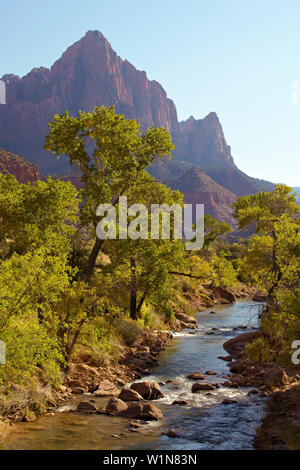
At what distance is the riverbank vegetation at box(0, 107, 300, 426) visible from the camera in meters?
12.0

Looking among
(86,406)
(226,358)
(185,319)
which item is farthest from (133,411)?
(185,319)

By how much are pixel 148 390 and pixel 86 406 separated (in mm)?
2716

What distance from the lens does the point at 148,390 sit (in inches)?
590

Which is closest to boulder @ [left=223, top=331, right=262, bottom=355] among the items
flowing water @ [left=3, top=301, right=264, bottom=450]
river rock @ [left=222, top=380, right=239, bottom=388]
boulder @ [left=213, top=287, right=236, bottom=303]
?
flowing water @ [left=3, top=301, right=264, bottom=450]

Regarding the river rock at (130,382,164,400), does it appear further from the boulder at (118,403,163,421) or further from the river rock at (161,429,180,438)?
the river rock at (161,429,180,438)

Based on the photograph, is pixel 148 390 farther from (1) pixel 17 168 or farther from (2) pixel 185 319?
(1) pixel 17 168

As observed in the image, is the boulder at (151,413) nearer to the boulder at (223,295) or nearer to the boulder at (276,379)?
the boulder at (276,379)

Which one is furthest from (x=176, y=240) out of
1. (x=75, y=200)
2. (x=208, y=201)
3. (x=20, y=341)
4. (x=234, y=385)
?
(x=208, y=201)

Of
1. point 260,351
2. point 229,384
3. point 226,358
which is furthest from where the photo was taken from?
point 226,358

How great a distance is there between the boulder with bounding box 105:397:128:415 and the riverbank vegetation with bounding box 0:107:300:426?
2.01 metres

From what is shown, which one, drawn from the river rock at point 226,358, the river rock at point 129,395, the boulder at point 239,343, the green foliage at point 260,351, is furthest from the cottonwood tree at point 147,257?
the green foliage at point 260,351

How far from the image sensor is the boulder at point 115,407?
12914mm
